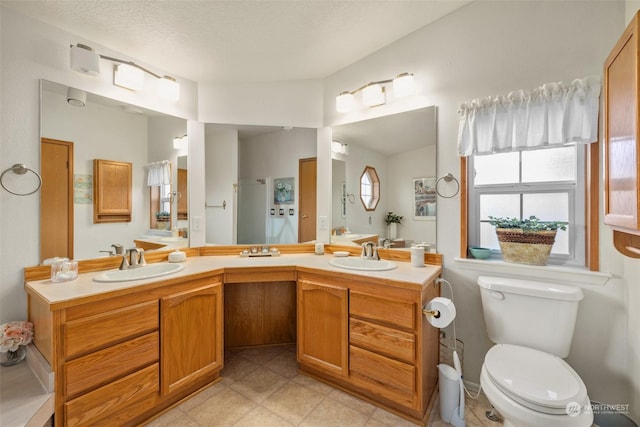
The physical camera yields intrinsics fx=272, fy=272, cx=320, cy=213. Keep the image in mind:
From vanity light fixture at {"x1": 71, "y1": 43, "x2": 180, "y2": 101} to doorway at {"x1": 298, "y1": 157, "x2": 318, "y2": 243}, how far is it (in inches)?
47.2

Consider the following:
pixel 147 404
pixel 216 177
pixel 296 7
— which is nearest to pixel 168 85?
pixel 216 177

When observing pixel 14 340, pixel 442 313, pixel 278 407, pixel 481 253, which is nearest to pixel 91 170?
pixel 14 340

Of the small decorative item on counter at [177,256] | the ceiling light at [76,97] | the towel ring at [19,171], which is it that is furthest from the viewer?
the small decorative item on counter at [177,256]

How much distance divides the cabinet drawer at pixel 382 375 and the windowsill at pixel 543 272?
2.57 feet

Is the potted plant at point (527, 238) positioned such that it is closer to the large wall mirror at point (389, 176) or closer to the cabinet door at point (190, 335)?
the large wall mirror at point (389, 176)

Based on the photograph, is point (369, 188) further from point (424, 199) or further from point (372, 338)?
point (372, 338)

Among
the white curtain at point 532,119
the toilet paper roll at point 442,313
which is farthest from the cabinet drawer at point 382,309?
the white curtain at point 532,119

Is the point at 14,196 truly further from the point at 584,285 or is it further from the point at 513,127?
the point at 584,285

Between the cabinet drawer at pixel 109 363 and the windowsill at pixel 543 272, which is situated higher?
the windowsill at pixel 543 272

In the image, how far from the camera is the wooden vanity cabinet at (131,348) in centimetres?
127

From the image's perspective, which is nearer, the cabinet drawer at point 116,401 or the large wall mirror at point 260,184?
the cabinet drawer at point 116,401

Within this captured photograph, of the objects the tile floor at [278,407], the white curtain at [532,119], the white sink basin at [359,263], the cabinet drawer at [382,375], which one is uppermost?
the white curtain at [532,119]

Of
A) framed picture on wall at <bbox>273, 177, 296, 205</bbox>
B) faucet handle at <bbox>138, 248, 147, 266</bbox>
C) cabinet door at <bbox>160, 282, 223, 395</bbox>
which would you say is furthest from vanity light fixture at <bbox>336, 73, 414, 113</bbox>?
faucet handle at <bbox>138, 248, 147, 266</bbox>

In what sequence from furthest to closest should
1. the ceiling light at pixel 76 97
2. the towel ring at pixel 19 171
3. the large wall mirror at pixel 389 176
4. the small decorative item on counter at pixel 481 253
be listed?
the large wall mirror at pixel 389 176
the small decorative item on counter at pixel 481 253
the ceiling light at pixel 76 97
the towel ring at pixel 19 171
